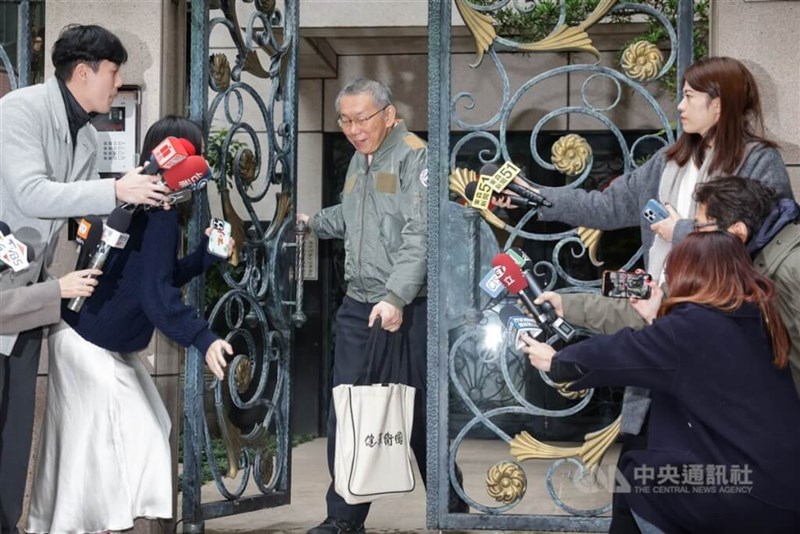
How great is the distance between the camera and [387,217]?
17.3ft

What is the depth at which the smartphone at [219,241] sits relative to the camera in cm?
446

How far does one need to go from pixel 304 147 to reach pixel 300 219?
4.05 metres

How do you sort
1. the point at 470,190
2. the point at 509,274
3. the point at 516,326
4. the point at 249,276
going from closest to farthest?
the point at 509,274 < the point at 516,326 < the point at 470,190 < the point at 249,276

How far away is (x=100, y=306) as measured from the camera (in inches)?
157

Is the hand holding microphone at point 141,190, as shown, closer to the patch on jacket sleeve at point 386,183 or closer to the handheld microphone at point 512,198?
the handheld microphone at point 512,198

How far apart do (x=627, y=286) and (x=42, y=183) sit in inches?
78.7

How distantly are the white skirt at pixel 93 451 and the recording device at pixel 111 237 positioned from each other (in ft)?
0.74

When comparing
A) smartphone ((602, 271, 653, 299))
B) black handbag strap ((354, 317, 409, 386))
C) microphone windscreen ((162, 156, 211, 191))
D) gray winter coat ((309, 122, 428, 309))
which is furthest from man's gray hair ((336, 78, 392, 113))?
smartphone ((602, 271, 653, 299))

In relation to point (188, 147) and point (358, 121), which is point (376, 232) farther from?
point (188, 147)

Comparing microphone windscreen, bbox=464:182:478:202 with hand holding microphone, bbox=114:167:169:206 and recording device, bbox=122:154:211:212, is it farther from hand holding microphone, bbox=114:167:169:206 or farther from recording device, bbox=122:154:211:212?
hand holding microphone, bbox=114:167:169:206

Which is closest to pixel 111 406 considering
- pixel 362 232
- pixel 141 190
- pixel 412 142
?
pixel 141 190

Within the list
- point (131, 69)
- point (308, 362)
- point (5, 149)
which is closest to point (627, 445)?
point (5, 149)

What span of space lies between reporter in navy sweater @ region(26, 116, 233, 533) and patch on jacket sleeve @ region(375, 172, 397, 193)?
4.70 ft

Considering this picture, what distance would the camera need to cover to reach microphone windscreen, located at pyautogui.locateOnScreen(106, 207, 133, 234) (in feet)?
12.6
